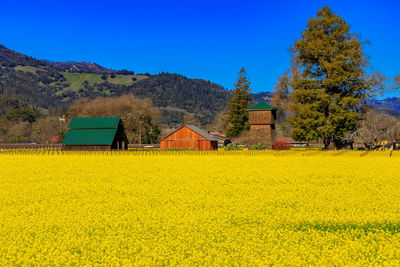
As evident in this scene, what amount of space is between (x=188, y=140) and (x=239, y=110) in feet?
78.1

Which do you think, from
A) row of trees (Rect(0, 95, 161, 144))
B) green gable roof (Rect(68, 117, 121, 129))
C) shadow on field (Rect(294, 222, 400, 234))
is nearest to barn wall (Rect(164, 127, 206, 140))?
green gable roof (Rect(68, 117, 121, 129))

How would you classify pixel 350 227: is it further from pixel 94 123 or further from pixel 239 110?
pixel 239 110

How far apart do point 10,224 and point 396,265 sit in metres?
9.57

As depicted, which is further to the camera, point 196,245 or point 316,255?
point 196,245

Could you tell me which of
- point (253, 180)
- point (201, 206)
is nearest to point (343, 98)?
point (253, 180)

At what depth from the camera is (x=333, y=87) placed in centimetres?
5062

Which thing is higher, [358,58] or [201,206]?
[358,58]

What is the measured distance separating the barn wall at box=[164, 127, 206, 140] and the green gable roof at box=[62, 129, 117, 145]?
480 inches

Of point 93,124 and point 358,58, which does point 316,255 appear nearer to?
point 358,58

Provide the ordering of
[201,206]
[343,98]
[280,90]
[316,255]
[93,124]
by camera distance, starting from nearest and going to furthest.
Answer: [316,255], [201,206], [343,98], [280,90], [93,124]

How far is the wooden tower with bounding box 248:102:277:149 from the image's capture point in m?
73.8

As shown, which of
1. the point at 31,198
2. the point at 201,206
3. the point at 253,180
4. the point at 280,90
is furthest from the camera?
the point at 280,90

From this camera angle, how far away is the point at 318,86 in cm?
5016

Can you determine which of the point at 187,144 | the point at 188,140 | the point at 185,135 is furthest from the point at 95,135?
the point at 188,140
